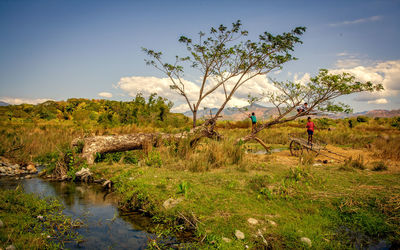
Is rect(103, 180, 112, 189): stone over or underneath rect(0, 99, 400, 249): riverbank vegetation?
underneath

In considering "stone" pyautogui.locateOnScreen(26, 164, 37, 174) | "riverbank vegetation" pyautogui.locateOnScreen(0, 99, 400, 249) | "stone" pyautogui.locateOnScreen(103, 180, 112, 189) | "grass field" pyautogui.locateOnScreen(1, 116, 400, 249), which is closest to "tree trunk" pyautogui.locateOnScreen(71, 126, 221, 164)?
"riverbank vegetation" pyautogui.locateOnScreen(0, 99, 400, 249)

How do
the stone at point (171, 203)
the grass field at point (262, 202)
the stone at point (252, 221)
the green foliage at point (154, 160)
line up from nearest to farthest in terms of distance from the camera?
the grass field at point (262, 202), the stone at point (252, 221), the stone at point (171, 203), the green foliage at point (154, 160)

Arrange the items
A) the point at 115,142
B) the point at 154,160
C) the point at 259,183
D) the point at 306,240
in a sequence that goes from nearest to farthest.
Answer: the point at 306,240
the point at 259,183
the point at 154,160
the point at 115,142

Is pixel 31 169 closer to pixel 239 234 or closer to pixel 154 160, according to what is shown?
pixel 154 160

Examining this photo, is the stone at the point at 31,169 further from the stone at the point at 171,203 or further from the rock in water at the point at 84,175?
the stone at the point at 171,203

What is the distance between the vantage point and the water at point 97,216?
3.90 meters

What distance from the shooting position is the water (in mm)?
3902

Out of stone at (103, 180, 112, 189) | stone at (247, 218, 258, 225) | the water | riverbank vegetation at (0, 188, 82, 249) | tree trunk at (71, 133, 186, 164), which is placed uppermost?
tree trunk at (71, 133, 186, 164)

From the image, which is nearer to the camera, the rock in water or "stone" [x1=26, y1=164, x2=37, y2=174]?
the rock in water

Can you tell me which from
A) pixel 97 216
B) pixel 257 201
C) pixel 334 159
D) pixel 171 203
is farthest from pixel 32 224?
pixel 334 159

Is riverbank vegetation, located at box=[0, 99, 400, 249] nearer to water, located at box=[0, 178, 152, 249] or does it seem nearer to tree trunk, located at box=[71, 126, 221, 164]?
water, located at box=[0, 178, 152, 249]

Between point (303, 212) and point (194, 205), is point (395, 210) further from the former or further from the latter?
point (194, 205)

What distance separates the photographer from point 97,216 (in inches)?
196

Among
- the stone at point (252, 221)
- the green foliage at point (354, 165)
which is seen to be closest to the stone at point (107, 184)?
the stone at point (252, 221)
